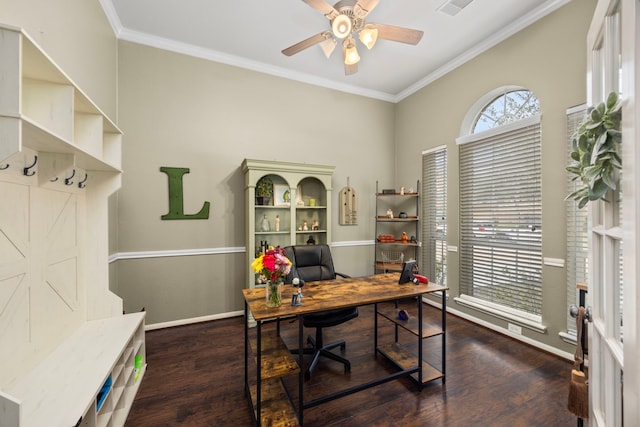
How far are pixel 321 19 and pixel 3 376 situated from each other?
352cm

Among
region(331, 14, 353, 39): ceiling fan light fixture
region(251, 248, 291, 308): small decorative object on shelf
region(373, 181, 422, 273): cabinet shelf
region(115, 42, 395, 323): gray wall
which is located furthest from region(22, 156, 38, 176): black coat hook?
region(373, 181, 422, 273): cabinet shelf

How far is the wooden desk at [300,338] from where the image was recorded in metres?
1.59

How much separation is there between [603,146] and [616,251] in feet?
1.36

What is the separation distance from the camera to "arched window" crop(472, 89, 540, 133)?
279cm

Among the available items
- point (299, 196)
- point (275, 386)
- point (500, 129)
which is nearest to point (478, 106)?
point (500, 129)

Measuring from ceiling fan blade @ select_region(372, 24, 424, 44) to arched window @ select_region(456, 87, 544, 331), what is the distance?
1.56 m

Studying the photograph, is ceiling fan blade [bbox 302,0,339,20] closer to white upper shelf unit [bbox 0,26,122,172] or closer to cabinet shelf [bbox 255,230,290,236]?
white upper shelf unit [bbox 0,26,122,172]

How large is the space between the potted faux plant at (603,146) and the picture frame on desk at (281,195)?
9.73 feet

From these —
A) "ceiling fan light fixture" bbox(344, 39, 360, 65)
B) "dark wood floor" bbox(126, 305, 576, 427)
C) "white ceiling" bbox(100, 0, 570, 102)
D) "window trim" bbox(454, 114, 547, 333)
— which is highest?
"white ceiling" bbox(100, 0, 570, 102)

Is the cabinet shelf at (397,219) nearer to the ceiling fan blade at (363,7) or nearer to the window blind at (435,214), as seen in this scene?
the window blind at (435,214)

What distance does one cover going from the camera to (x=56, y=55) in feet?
5.62

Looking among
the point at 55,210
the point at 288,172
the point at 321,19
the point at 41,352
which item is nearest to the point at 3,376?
the point at 41,352

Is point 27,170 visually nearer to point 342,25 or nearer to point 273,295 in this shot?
point 273,295

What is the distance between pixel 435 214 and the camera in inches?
150
